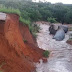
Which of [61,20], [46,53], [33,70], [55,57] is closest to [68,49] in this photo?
[55,57]

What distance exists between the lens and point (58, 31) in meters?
27.8

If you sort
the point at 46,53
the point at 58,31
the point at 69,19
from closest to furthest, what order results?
1. the point at 46,53
2. the point at 58,31
3. the point at 69,19

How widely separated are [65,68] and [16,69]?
423cm

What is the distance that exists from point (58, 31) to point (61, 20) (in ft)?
61.2

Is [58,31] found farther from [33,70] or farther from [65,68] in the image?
[33,70]

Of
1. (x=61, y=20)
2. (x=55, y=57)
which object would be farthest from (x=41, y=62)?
(x=61, y=20)

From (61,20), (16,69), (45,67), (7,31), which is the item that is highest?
(7,31)

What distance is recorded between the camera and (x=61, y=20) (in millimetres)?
46062

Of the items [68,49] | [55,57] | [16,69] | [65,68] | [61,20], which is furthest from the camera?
[61,20]

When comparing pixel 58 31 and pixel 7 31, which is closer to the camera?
pixel 7 31

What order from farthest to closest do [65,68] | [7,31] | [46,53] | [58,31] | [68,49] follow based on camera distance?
[58,31], [68,49], [46,53], [65,68], [7,31]

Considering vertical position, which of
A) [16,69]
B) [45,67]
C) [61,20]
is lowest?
[61,20]

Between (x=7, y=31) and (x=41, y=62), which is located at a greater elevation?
(x=7, y=31)

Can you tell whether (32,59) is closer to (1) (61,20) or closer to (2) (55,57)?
(2) (55,57)
